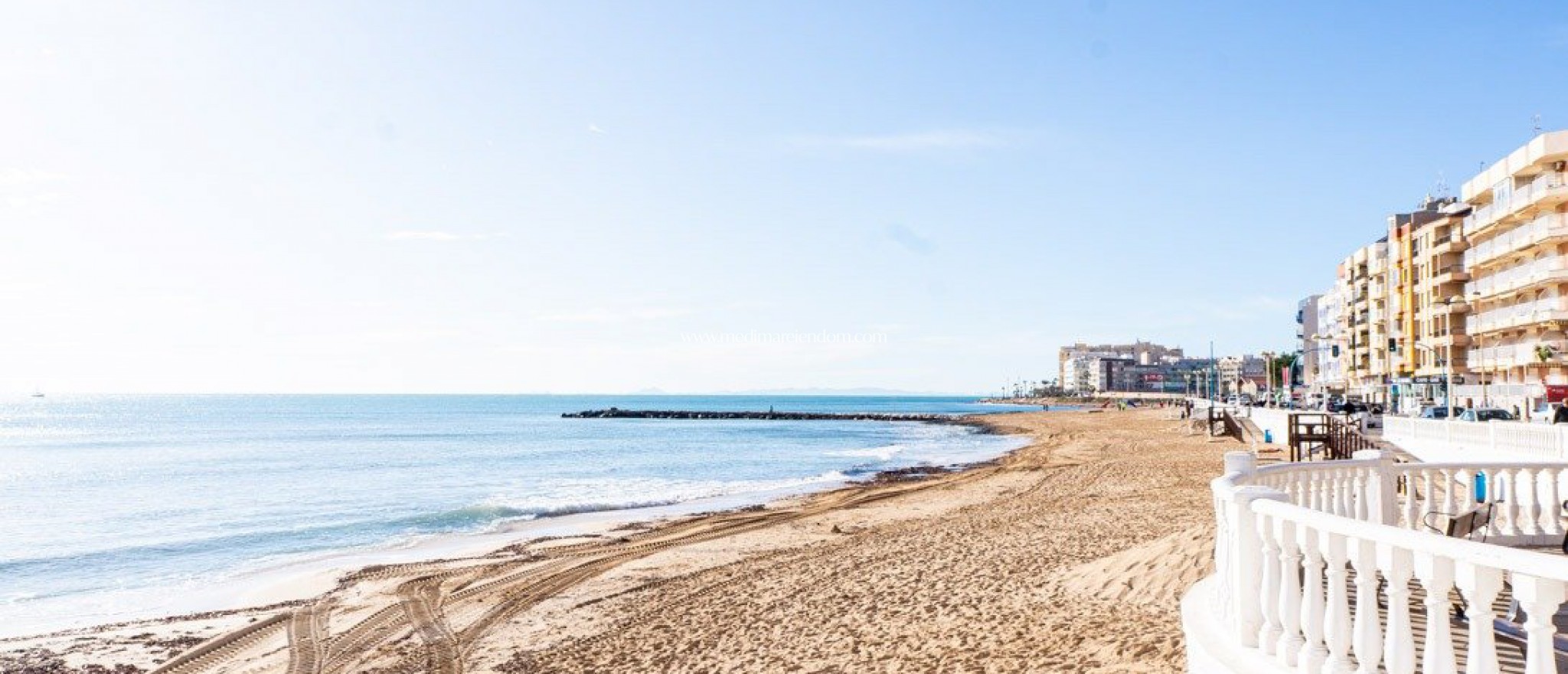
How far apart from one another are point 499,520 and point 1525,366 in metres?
46.6

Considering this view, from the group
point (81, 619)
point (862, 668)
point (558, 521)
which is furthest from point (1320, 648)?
point (558, 521)

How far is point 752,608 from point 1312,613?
954 centimetres

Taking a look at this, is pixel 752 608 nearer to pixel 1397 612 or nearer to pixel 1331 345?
pixel 1397 612

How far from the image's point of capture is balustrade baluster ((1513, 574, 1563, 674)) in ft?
9.61

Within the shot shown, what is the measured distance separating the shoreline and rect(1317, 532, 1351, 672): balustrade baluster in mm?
15481

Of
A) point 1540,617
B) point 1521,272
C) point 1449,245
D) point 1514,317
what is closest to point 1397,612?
point 1540,617

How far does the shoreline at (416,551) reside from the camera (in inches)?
631

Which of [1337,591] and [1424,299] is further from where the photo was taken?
[1424,299]

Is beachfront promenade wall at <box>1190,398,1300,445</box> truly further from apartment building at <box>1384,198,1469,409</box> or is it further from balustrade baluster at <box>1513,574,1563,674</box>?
balustrade baluster at <box>1513,574,1563,674</box>

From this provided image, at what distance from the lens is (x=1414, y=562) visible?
3447 millimetres

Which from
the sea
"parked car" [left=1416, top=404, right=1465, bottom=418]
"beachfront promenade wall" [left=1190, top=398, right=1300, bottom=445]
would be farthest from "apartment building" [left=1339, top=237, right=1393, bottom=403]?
"parked car" [left=1416, top=404, right=1465, bottom=418]

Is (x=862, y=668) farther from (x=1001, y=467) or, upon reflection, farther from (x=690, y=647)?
(x=1001, y=467)

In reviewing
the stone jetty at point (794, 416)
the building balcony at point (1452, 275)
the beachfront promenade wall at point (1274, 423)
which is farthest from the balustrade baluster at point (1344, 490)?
the stone jetty at point (794, 416)

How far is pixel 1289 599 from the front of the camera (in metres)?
4.23
